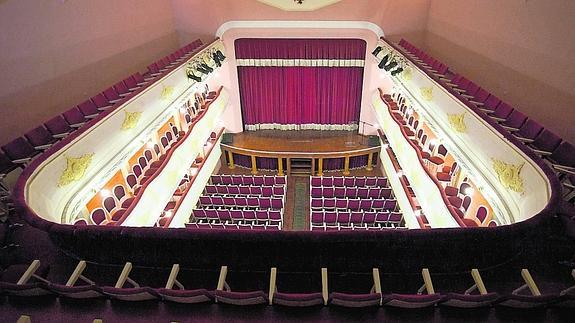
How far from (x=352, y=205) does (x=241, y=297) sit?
600 centimetres

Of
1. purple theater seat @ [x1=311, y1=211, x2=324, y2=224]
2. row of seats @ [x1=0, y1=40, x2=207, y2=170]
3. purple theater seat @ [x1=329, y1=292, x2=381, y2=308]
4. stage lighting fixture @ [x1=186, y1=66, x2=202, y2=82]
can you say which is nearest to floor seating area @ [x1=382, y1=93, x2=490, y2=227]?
purple theater seat @ [x1=329, y1=292, x2=381, y2=308]

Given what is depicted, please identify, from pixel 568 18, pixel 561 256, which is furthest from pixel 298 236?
pixel 568 18

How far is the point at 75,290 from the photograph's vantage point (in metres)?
2.74

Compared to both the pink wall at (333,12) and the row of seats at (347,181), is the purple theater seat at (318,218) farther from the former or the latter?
the pink wall at (333,12)

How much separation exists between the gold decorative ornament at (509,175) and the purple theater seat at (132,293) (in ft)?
12.1

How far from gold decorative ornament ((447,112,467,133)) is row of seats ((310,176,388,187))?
4201 mm

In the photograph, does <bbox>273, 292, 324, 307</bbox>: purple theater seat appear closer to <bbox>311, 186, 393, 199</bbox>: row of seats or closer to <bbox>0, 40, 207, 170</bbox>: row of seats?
<bbox>0, 40, 207, 170</bbox>: row of seats

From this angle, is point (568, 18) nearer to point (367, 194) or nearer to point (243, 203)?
point (367, 194)

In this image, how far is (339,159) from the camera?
34.0ft

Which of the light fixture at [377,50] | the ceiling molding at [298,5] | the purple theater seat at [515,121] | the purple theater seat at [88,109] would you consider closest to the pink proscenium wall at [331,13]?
the ceiling molding at [298,5]

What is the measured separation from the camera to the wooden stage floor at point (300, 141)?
10.2 m

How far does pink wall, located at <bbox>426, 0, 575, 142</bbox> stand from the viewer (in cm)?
486

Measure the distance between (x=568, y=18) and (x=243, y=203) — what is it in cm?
684

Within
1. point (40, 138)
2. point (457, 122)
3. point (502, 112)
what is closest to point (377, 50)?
point (502, 112)
